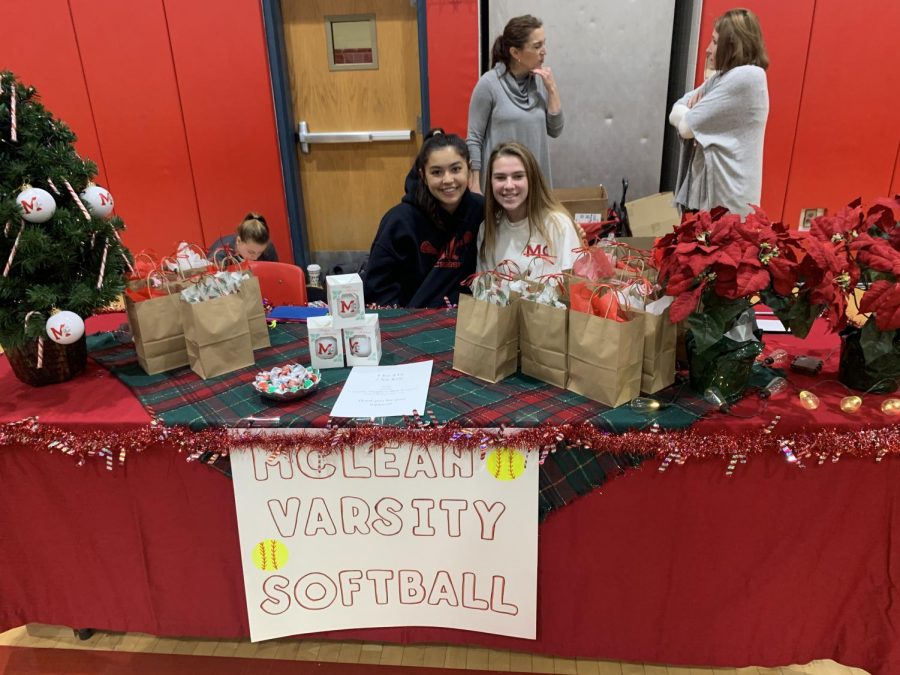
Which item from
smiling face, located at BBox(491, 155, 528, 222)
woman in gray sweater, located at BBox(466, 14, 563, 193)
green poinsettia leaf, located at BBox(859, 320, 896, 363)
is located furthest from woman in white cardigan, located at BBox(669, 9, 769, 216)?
green poinsettia leaf, located at BBox(859, 320, 896, 363)

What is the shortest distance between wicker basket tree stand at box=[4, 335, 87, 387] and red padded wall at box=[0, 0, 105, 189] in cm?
291

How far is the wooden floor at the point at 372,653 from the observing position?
150 centimetres

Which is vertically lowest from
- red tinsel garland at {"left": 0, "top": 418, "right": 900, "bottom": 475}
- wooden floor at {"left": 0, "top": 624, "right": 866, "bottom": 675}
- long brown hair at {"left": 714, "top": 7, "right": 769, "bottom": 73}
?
wooden floor at {"left": 0, "top": 624, "right": 866, "bottom": 675}

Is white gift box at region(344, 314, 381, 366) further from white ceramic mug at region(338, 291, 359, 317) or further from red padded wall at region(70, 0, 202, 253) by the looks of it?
red padded wall at region(70, 0, 202, 253)

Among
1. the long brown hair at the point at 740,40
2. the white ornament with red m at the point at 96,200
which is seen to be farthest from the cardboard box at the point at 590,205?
the white ornament with red m at the point at 96,200

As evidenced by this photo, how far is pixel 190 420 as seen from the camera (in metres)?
1.26

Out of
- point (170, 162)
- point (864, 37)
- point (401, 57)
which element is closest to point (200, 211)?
point (170, 162)

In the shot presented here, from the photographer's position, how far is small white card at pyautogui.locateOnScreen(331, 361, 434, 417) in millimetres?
1275

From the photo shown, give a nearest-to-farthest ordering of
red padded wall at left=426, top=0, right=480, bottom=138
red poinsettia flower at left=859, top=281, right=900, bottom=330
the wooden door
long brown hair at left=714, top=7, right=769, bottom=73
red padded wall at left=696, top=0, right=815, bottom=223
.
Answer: red poinsettia flower at left=859, top=281, right=900, bottom=330 → long brown hair at left=714, top=7, right=769, bottom=73 → red padded wall at left=696, top=0, right=815, bottom=223 → red padded wall at left=426, top=0, right=480, bottom=138 → the wooden door

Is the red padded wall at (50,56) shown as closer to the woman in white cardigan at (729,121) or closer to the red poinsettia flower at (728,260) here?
the woman in white cardigan at (729,121)

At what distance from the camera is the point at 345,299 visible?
4.69ft

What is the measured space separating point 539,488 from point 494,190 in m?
1.03

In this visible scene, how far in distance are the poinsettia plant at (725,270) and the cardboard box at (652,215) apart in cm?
234

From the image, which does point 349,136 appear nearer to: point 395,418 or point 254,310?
point 254,310
